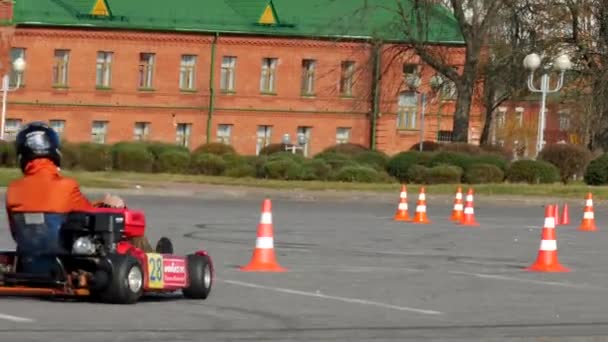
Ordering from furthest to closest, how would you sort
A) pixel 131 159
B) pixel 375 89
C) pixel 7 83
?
pixel 375 89 < pixel 7 83 < pixel 131 159

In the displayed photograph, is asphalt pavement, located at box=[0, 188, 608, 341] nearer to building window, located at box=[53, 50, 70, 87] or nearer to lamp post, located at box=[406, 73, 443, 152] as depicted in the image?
lamp post, located at box=[406, 73, 443, 152]

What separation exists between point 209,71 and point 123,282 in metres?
57.0

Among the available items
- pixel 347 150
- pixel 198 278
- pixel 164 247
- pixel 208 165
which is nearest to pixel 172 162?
pixel 208 165

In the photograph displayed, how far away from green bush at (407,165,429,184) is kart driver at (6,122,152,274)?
110ft

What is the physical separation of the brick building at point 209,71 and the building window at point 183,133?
0.21 ft

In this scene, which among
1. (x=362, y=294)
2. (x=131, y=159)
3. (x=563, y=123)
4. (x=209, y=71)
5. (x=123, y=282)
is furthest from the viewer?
(x=563, y=123)

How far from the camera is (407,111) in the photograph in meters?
73.7

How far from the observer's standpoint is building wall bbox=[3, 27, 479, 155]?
220 ft

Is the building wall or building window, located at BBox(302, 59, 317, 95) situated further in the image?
building window, located at BBox(302, 59, 317, 95)

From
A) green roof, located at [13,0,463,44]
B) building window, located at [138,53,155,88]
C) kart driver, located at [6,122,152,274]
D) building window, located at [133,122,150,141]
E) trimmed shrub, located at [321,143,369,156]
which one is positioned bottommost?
kart driver, located at [6,122,152,274]

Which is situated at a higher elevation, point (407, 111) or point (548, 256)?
point (407, 111)

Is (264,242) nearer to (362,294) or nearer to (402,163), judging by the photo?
(362,294)

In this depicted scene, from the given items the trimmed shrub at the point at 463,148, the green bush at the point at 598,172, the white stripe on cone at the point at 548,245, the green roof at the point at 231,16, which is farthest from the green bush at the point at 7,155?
the white stripe on cone at the point at 548,245

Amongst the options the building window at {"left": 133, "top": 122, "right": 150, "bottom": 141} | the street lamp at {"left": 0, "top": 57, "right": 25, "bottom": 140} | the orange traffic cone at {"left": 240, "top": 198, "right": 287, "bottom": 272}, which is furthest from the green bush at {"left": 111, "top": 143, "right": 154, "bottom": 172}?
the orange traffic cone at {"left": 240, "top": 198, "right": 287, "bottom": 272}
